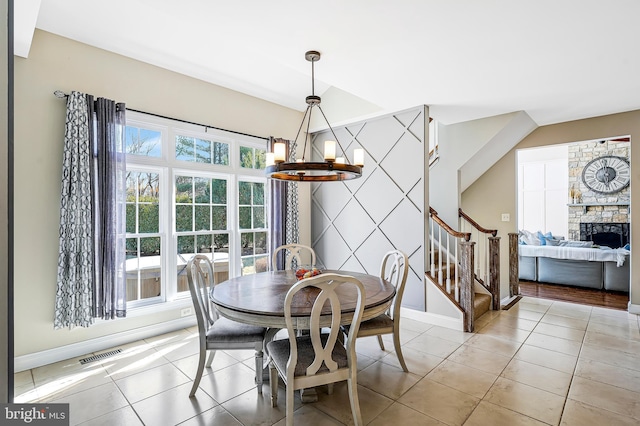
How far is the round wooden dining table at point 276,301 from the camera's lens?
6.42 feet

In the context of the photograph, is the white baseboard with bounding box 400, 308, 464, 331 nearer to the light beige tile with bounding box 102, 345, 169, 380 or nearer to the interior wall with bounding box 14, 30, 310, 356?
the light beige tile with bounding box 102, 345, 169, 380

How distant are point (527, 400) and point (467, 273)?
5.10 feet

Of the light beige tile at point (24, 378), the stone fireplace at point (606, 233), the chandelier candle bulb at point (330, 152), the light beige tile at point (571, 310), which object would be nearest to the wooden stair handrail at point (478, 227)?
the light beige tile at point (571, 310)

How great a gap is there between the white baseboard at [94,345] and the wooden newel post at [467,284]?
10.8ft

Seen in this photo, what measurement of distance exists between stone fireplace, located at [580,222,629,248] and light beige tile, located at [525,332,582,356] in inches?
241

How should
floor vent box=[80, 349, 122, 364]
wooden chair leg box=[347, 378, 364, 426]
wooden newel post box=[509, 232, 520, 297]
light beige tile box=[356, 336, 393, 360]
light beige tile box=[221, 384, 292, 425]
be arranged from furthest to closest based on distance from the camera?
wooden newel post box=[509, 232, 520, 297] < light beige tile box=[356, 336, 393, 360] < floor vent box=[80, 349, 122, 364] < light beige tile box=[221, 384, 292, 425] < wooden chair leg box=[347, 378, 364, 426]

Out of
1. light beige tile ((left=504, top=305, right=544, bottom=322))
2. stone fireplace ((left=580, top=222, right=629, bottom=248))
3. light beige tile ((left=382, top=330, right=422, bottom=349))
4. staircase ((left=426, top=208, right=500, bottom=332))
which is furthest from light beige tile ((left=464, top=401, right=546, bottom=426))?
stone fireplace ((left=580, top=222, right=629, bottom=248))

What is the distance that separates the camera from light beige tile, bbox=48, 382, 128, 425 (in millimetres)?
2109

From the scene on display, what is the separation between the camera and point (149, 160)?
11.4ft

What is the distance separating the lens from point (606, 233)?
7672mm

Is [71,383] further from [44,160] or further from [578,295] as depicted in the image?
[578,295]

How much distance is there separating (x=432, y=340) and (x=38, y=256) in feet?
12.9

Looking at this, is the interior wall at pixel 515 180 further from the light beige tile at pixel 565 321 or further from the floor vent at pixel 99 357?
the floor vent at pixel 99 357

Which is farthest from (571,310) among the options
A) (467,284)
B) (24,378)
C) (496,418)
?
(24,378)
